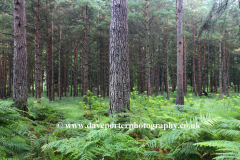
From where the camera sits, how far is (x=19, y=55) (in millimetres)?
4559

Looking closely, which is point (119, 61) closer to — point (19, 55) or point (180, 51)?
point (19, 55)

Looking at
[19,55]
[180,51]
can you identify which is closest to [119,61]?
[19,55]

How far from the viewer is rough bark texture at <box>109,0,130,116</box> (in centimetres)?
343

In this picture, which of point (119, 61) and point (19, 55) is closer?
point (119, 61)

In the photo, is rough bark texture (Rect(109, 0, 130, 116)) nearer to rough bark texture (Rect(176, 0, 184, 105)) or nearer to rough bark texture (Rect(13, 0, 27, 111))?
rough bark texture (Rect(13, 0, 27, 111))

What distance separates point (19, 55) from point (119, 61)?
343 cm

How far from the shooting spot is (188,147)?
5.82 ft

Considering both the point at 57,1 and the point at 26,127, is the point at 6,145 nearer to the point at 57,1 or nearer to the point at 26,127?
the point at 26,127

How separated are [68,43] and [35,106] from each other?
55.4ft

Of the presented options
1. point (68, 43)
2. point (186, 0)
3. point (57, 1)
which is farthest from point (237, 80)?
point (57, 1)

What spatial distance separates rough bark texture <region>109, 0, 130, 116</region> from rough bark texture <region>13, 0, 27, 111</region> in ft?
10.0

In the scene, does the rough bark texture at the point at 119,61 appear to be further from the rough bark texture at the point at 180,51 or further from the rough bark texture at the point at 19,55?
the rough bark texture at the point at 180,51

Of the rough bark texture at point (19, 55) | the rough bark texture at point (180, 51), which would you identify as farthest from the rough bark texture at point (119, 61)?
the rough bark texture at point (180, 51)

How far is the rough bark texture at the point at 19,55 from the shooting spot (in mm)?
4457
